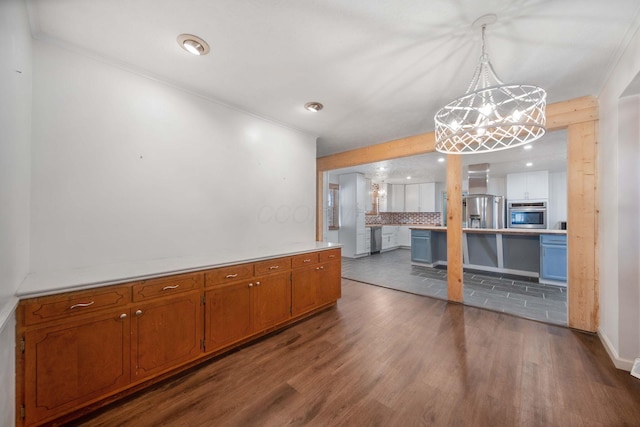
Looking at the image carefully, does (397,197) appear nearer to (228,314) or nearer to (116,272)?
(228,314)

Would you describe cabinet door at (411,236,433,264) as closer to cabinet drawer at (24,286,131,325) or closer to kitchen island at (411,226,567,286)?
kitchen island at (411,226,567,286)

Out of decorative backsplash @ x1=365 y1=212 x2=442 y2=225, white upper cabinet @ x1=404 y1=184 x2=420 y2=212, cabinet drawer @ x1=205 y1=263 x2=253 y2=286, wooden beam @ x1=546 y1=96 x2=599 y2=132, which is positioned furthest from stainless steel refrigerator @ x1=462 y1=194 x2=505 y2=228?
cabinet drawer @ x1=205 y1=263 x2=253 y2=286

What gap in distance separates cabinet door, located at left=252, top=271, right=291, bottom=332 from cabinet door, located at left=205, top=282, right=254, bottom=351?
8 cm

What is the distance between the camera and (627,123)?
1957mm

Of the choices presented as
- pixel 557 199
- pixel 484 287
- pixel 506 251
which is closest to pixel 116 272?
pixel 484 287

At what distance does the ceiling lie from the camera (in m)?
1.49

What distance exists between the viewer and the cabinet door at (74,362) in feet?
4.36

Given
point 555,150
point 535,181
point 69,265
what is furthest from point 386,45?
point 535,181

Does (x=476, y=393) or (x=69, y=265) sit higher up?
(x=69, y=265)

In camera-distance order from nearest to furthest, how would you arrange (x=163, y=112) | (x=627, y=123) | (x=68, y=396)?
(x=68, y=396), (x=627, y=123), (x=163, y=112)

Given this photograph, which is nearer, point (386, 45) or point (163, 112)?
point (386, 45)

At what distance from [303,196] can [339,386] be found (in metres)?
2.45

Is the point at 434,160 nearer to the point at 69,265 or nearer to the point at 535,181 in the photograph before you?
the point at 535,181

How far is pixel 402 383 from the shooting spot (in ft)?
5.95
